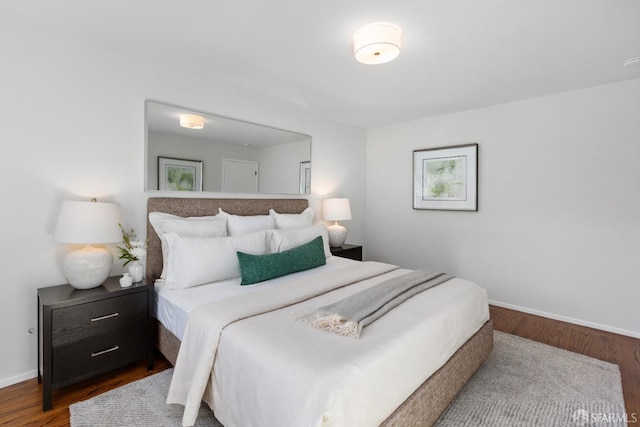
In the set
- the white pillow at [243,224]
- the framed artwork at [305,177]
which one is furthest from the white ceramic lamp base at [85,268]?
the framed artwork at [305,177]

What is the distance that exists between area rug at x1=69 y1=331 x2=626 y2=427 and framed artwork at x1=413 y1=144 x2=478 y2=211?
77.0 inches

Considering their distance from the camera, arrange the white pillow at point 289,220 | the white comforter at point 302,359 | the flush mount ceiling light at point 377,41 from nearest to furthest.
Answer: the white comforter at point 302,359
the flush mount ceiling light at point 377,41
the white pillow at point 289,220

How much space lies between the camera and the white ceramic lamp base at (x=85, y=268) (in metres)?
2.09

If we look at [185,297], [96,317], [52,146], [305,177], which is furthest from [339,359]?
[305,177]

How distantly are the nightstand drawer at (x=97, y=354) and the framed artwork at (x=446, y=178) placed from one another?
3483mm

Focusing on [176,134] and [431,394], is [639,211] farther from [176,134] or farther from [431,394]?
[176,134]

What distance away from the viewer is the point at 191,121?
2.88 metres

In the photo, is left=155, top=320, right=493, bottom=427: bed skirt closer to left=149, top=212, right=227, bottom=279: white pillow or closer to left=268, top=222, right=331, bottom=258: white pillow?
left=149, top=212, right=227, bottom=279: white pillow

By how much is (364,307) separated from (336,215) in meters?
2.24

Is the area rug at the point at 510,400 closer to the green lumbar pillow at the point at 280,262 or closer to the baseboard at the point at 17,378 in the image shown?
the baseboard at the point at 17,378

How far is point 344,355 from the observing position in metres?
1.33

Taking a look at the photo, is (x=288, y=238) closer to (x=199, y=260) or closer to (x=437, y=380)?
(x=199, y=260)

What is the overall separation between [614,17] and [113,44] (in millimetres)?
3333

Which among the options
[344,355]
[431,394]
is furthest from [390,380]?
[431,394]
